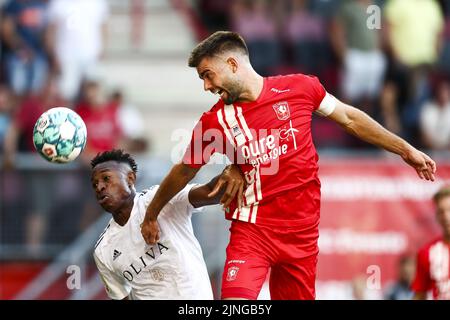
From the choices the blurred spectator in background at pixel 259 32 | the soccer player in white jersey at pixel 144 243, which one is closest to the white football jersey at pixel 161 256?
the soccer player in white jersey at pixel 144 243

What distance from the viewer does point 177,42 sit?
1834cm

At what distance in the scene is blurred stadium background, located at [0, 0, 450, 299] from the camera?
14.2m

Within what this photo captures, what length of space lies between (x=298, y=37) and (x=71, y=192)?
4.22 m

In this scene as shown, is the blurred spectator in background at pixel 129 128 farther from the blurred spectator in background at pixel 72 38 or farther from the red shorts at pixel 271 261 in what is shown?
the red shorts at pixel 271 261

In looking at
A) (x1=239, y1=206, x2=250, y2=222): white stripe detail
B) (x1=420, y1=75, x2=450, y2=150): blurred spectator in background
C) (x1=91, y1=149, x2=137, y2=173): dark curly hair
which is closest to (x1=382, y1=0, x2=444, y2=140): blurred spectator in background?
(x1=420, y1=75, x2=450, y2=150): blurred spectator in background

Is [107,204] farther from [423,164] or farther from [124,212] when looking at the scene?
[423,164]

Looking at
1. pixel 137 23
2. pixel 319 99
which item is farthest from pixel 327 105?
pixel 137 23

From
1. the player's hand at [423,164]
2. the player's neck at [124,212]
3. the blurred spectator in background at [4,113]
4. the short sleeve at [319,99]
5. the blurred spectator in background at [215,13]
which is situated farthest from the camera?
the blurred spectator in background at [215,13]

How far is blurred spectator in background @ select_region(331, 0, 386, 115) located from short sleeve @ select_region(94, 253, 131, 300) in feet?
24.4

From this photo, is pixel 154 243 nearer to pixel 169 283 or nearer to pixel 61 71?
pixel 169 283

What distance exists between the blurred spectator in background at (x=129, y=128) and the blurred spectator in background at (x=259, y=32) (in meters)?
1.82

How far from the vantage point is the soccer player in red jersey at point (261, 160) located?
8.55 m

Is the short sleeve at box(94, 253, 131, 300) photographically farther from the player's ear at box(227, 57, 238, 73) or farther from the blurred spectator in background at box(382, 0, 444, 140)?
the blurred spectator in background at box(382, 0, 444, 140)
